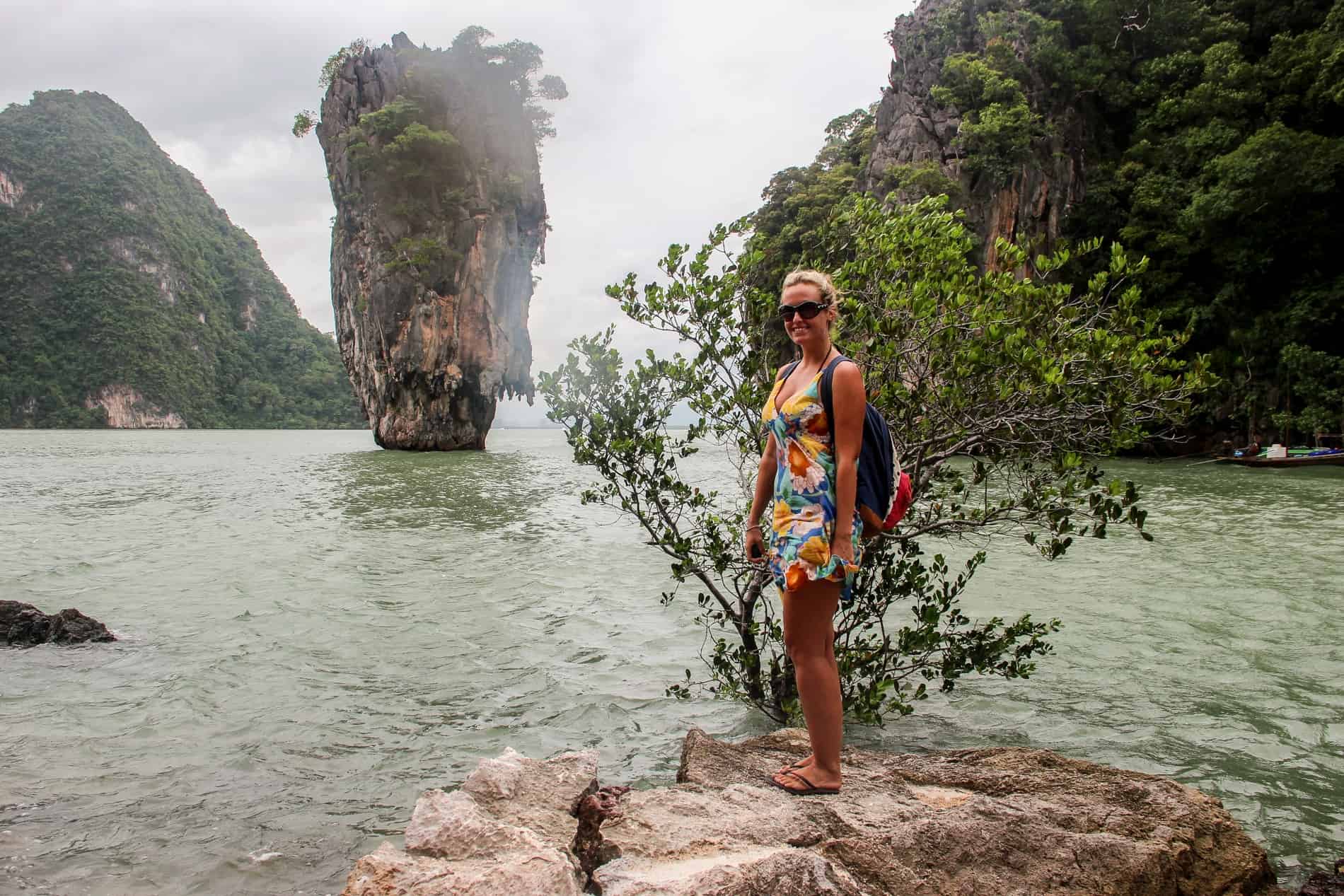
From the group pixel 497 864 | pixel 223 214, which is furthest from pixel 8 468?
pixel 223 214

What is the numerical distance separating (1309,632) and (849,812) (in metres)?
6.40

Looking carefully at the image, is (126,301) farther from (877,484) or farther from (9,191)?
(877,484)

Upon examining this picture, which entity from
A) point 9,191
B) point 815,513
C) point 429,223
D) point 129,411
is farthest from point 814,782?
point 9,191

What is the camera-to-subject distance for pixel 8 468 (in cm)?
2741

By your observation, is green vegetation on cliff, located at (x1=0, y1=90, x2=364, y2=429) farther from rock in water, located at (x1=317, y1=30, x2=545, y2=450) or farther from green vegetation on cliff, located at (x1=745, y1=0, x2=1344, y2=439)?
green vegetation on cliff, located at (x1=745, y1=0, x2=1344, y2=439)

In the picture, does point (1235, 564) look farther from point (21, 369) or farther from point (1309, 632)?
point (21, 369)

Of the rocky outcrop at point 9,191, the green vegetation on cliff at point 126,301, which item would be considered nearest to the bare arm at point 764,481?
the green vegetation on cliff at point 126,301

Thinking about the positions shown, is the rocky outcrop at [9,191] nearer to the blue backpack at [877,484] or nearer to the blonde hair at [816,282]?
the blonde hair at [816,282]

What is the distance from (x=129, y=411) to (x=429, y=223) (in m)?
72.3

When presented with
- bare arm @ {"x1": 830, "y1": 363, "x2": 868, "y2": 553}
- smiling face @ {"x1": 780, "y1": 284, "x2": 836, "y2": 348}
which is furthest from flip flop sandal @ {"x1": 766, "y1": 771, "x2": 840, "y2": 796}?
smiling face @ {"x1": 780, "y1": 284, "x2": 836, "y2": 348}

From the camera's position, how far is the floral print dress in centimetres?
263

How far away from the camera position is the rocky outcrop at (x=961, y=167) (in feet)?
101

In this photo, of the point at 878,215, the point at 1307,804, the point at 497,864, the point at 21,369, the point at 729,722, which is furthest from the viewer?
the point at 21,369

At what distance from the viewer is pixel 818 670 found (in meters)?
2.72
